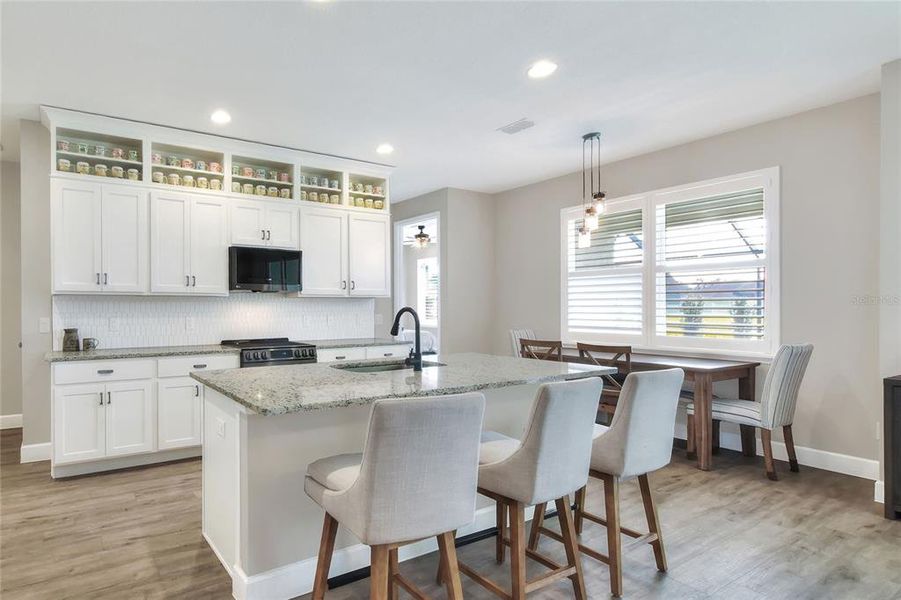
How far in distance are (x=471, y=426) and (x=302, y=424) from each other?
90cm

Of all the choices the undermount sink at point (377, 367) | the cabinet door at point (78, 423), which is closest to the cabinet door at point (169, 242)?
the cabinet door at point (78, 423)

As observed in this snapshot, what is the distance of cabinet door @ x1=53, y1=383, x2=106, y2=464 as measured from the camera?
368 cm

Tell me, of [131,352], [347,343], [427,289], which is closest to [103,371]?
[131,352]

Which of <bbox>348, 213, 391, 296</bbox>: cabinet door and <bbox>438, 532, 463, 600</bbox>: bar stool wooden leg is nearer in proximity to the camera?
<bbox>438, 532, 463, 600</bbox>: bar stool wooden leg

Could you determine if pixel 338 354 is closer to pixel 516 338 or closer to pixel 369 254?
pixel 369 254

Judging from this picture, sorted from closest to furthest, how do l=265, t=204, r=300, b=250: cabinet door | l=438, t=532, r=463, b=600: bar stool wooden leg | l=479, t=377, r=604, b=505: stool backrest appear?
l=438, t=532, r=463, b=600: bar stool wooden leg
l=479, t=377, r=604, b=505: stool backrest
l=265, t=204, r=300, b=250: cabinet door

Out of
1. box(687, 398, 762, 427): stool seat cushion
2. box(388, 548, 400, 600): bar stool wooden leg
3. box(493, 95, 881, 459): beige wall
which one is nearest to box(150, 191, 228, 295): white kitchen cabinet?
box(388, 548, 400, 600): bar stool wooden leg

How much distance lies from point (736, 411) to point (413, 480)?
3.19 m

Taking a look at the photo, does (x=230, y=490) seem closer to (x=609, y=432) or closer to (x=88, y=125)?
(x=609, y=432)

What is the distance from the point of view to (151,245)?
4227 millimetres

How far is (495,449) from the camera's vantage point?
2.23 m

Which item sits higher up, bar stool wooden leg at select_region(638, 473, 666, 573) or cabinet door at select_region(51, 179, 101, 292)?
cabinet door at select_region(51, 179, 101, 292)

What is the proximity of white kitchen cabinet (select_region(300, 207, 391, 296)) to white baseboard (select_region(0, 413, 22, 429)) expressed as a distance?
127 inches

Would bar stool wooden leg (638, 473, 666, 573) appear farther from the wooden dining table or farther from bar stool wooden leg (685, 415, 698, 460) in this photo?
bar stool wooden leg (685, 415, 698, 460)
